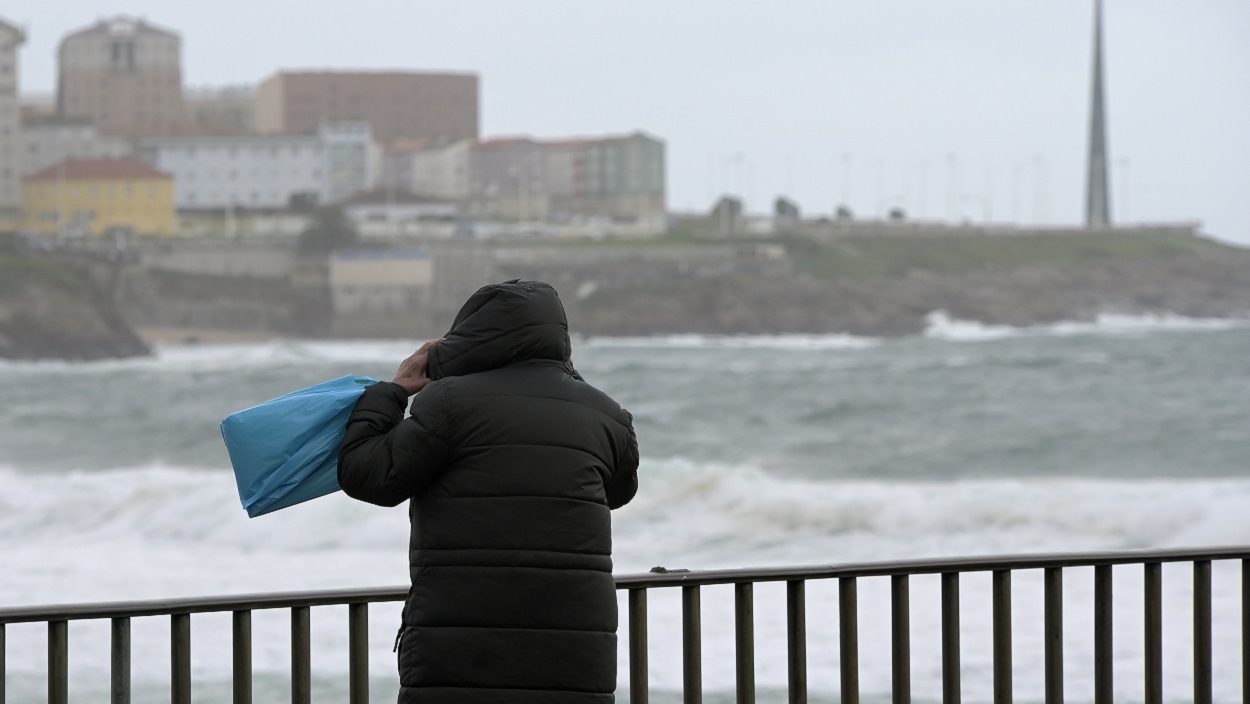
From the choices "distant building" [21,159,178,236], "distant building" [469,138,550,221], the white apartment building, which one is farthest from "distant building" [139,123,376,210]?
"distant building" [469,138,550,221]

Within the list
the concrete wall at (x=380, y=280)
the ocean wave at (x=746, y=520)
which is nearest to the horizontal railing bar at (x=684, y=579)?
the ocean wave at (x=746, y=520)

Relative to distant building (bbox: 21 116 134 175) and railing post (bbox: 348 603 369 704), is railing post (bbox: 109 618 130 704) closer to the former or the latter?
railing post (bbox: 348 603 369 704)

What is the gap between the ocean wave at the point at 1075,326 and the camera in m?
76.8

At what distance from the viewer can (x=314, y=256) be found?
7769 cm

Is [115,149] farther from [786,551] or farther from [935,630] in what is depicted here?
[935,630]

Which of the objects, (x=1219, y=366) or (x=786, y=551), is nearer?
(x=786, y=551)

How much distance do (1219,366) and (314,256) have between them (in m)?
46.1

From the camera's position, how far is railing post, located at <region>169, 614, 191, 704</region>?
2.61m

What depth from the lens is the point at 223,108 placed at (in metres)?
99.9

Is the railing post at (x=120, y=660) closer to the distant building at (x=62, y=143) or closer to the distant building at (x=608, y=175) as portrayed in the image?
the distant building at (x=62, y=143)

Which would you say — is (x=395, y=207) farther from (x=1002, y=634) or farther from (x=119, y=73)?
(x=1002, y=634)

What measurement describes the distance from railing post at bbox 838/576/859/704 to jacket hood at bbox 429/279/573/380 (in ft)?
3.03

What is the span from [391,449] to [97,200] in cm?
8289

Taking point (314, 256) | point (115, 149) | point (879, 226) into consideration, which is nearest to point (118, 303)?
point (314, 256)
